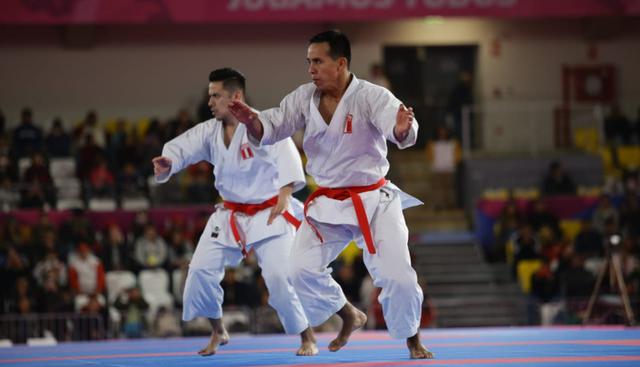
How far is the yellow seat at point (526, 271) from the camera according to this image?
14008 millimetres

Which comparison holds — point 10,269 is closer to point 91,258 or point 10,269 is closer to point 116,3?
point 91,258

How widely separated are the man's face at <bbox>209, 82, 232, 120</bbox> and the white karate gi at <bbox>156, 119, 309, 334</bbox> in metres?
0.13

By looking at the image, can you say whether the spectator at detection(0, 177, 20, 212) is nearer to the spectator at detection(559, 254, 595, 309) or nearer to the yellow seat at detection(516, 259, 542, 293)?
the yellow seat at detection(516, 259, 542, 293)

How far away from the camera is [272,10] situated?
1661 cm

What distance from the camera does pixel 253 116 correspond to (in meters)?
5.83

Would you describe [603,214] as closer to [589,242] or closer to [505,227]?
[589,242]

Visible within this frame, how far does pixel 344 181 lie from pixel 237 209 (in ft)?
3.91

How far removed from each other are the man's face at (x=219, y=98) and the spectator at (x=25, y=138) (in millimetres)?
9709

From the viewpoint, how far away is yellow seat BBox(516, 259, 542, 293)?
14.0 m

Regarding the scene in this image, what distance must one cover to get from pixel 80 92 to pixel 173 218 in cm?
483

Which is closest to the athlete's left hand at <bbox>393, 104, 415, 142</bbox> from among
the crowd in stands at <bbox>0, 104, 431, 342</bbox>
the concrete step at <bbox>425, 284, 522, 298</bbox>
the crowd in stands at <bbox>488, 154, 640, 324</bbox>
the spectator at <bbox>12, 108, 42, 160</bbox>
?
the crowd in stands at <bbox>0, 104, 431, 342</bbox>

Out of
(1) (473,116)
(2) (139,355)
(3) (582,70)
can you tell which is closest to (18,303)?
(2) (139,355)

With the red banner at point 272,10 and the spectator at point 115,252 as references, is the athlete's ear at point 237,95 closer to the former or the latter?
the spectator at point 115,252

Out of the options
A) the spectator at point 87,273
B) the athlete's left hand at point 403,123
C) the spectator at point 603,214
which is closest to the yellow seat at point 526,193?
the spectator at point 603,214
